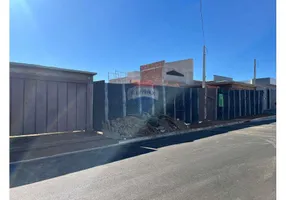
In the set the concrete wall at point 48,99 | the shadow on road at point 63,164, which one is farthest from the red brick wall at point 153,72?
the shadow on road at point 63,164

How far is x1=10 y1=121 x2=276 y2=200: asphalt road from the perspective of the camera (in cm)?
349

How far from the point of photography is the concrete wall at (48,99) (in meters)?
8.34

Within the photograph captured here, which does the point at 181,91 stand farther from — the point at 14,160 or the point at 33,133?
the point at 14,160

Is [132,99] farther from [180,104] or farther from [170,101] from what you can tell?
[180,104]

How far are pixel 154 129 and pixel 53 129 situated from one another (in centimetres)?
479

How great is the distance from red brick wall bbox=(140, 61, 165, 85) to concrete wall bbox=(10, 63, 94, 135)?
54.9 feet

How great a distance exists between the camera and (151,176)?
4297 millimetres

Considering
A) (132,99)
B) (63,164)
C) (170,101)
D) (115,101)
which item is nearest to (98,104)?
(115,101)

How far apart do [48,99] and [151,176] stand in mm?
6667

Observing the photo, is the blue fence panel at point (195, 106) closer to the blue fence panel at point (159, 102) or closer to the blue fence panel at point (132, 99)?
the blue fence panel at point (159, 102)

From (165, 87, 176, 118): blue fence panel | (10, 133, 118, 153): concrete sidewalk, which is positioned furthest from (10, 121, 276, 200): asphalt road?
(165, 87, 176, 118): blue fence panel

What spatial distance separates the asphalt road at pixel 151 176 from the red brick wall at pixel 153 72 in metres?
20.3

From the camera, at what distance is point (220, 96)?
55.3 feet

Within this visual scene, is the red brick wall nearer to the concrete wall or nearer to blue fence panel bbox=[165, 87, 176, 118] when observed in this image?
blue fence panel bbox=[165, 87, 176, 118]
